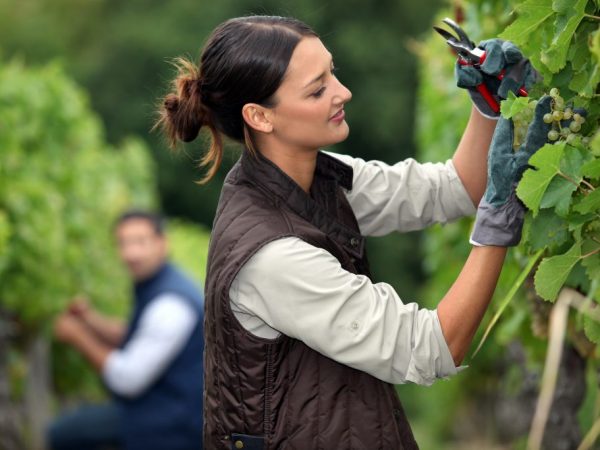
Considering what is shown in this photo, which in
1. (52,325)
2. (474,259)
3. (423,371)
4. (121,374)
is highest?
(474,259)

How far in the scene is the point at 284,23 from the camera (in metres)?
3.10

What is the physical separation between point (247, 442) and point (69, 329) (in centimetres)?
407

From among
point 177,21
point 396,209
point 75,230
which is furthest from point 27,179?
point 177,21

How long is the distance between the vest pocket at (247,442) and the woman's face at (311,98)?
78cm

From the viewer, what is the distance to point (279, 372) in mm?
2949

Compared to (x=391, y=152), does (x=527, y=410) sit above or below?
above

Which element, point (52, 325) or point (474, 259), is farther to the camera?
point (52, 325)

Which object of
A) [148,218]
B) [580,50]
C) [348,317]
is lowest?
[148,218]

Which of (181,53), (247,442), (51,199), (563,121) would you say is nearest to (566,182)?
(563,121)

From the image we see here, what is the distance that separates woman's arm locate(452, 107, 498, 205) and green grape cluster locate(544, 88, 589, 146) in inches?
17.0

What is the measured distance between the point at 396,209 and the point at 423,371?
706mm

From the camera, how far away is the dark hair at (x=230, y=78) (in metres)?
3.03

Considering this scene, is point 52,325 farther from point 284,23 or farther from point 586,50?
point 586,50

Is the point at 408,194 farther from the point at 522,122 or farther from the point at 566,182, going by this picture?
the point at 566,182
